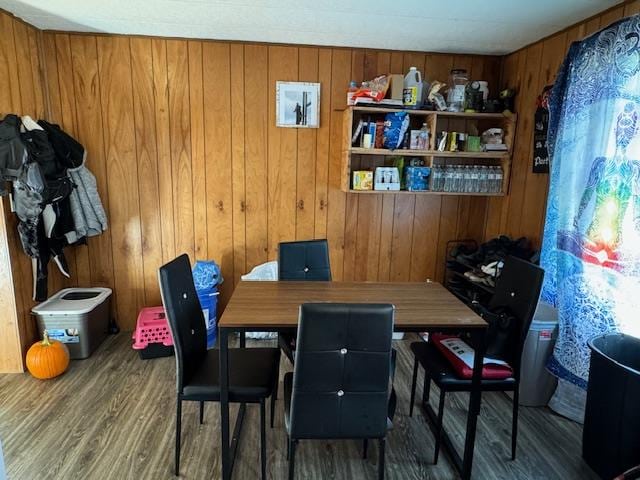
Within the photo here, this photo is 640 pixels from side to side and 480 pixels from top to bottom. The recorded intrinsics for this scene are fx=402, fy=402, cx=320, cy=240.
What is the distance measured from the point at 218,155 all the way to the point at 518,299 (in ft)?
7.69

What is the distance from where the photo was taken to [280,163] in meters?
3.23

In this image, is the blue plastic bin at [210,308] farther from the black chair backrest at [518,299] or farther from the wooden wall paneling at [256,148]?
the black chair backrest at [518,299]

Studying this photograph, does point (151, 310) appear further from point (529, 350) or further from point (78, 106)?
point (529, 350)

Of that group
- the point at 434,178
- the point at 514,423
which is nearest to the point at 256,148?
the point at 434,178

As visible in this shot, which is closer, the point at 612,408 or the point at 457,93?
the point at 612,408

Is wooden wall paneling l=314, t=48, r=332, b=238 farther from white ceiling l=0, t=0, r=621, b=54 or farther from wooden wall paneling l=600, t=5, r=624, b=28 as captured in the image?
wooden wall paneling l=600, t=5, r=624, b=28

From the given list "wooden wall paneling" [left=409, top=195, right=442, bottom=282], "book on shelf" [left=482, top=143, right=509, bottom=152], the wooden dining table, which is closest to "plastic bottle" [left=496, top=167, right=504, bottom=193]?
"book on shelf" [left=482, top=143, right=509, bottom=152]

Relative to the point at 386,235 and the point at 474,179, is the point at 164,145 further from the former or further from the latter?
the point at 474,179

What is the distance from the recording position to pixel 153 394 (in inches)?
98.7

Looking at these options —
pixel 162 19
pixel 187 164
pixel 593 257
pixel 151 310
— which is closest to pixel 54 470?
pixel 151 310

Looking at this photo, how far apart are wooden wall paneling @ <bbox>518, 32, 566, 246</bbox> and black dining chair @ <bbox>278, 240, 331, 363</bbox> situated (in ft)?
4.93

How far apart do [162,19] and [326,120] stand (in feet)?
4.31

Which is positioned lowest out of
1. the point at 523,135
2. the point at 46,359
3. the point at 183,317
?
the point at 46,359

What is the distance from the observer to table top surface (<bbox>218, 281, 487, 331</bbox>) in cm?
172
